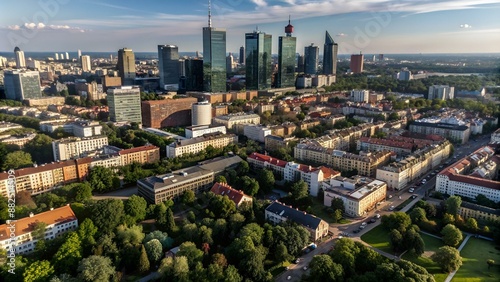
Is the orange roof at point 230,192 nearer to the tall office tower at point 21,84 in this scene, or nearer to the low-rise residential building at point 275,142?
the low-rise residential building at point 275,142

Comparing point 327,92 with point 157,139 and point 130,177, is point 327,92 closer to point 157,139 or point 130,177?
point 157,139

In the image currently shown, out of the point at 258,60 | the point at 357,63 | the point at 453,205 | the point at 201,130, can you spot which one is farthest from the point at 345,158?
the point at 357,63

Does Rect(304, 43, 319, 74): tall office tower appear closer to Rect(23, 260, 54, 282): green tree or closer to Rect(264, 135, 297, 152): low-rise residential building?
Rect(264, 135, 297, 152): low-rise residential building

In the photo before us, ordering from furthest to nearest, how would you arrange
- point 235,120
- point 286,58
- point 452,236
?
point 286,58, point 235,120, point 452,236

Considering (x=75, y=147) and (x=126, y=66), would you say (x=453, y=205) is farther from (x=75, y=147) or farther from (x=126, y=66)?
(x=126, y=66)

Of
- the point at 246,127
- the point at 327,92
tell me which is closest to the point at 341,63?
the point at 327,92

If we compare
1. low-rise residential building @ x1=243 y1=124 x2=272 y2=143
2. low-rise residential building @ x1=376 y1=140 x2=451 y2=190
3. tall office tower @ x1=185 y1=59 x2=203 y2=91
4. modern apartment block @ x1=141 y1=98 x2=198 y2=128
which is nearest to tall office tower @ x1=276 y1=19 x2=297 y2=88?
tall office tower @ x1=185 y1=59 x2=203 y2=91
